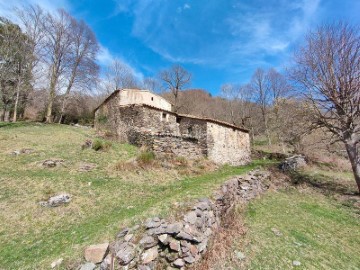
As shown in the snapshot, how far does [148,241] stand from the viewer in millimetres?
4445

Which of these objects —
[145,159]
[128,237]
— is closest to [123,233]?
[128,237]

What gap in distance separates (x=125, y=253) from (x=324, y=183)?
1251 centimetres

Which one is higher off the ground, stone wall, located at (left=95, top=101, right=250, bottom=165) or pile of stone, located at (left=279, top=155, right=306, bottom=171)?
stone wall, located at (left=95, top=101, right=250, bottom=165)

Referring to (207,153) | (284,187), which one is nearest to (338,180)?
(284,187)

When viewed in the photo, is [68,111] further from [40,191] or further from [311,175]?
[311,175]

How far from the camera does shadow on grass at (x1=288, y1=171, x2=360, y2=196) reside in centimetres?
1068

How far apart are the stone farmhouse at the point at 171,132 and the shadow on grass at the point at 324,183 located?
506 centimetres

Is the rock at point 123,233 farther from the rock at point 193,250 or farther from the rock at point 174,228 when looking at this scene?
the rock at point 193,250

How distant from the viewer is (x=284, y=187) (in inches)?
439

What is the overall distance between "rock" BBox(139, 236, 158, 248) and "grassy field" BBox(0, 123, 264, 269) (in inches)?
30.4

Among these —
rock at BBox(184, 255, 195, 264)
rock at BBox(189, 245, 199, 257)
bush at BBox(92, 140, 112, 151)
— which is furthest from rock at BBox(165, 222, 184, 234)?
bush at BBox(92, 140, 112, 151)

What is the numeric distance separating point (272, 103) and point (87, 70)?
85.2ft

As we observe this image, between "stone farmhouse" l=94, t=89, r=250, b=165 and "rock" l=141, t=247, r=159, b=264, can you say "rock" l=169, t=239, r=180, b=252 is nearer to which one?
"rock" l=141, t=247, r=159, b=264

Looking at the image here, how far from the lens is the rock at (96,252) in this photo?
4008 mm
